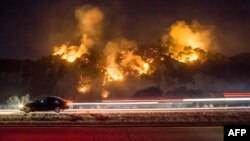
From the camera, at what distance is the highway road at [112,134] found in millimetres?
18203

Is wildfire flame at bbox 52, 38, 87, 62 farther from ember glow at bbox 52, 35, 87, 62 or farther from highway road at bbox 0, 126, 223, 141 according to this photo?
highway road at bbox 0, 126, 223, 141

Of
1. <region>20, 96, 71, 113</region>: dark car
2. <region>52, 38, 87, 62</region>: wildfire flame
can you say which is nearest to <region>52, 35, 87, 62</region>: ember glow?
<region>52, 38, 87, 62</region>: wildfire flame

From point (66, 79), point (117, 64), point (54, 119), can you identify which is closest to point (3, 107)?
point (54, 119)

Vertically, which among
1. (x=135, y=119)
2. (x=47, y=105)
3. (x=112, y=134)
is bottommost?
(x=112, y=134)

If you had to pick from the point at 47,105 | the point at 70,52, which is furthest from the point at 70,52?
the point at 47,105

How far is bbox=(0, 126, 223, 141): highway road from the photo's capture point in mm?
18203

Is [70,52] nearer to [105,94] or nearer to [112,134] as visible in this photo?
[105,94]

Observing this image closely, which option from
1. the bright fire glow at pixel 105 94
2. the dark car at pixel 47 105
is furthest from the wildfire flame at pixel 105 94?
the dark car at pixel 47 105

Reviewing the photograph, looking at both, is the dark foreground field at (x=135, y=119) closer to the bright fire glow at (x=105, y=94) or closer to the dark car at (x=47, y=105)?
the dark car at (x=47, y=105)

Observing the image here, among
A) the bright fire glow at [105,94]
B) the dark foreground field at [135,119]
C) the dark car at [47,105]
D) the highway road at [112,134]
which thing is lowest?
the highway road at [112,134]

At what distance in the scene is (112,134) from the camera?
775 inches

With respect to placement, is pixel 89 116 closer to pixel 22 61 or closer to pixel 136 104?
pixel 136 104

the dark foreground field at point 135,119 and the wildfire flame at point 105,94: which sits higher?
the wildfire flame at point 105,94

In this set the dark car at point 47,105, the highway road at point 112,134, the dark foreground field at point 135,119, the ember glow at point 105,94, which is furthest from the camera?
the ember glow at point 105,94
